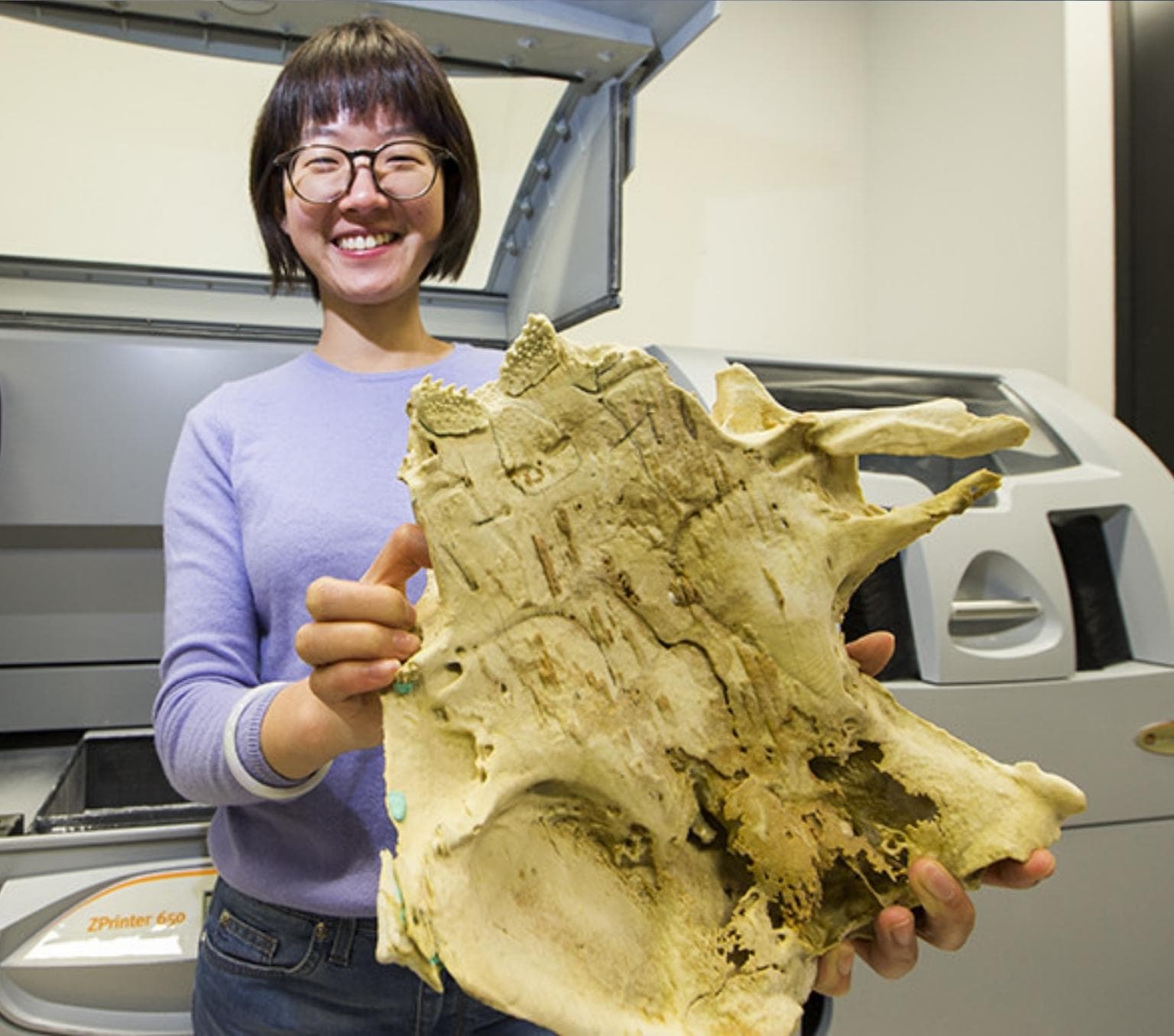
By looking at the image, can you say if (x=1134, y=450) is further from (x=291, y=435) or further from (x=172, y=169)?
(x=172, y=169)

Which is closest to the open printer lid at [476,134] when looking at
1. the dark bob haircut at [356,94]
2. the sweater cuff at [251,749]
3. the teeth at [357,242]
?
the dark bob haircut at [356,94]

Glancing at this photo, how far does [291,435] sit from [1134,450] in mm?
1109

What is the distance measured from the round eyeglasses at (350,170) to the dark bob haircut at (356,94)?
3 centimetres

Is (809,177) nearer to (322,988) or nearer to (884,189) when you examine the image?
(884,189)

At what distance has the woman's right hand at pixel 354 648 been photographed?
50 cm

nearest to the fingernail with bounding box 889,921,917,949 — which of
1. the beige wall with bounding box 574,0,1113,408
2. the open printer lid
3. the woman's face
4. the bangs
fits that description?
the woman's face

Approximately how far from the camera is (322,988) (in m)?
0.73

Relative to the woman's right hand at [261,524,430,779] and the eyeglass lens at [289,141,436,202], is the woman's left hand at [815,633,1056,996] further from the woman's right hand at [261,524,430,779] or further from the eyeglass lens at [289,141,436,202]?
the eyeglass lens at [289,141,436,202]

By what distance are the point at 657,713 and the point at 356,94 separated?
583 mm

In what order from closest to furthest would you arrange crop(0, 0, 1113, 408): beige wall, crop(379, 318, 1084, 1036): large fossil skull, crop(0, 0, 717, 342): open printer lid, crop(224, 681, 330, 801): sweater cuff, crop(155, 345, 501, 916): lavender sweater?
1. crop(379, 318, 1084, 1036): large fossil skull
2. crop(224, 681, 330, 801): sweater cuff
3. crop(155, 345, 501, 916): lavender sweater
4. crop(0, 0, 717, 342): open printer lid
5. crop(0, 0, 1113, 408): beige wall

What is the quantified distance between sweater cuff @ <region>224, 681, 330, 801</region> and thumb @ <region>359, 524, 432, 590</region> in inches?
6.1

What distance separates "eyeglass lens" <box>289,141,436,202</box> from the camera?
764mm

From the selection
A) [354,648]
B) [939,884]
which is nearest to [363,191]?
[354,648]

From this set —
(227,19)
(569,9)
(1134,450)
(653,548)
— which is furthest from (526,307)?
(653,548)
